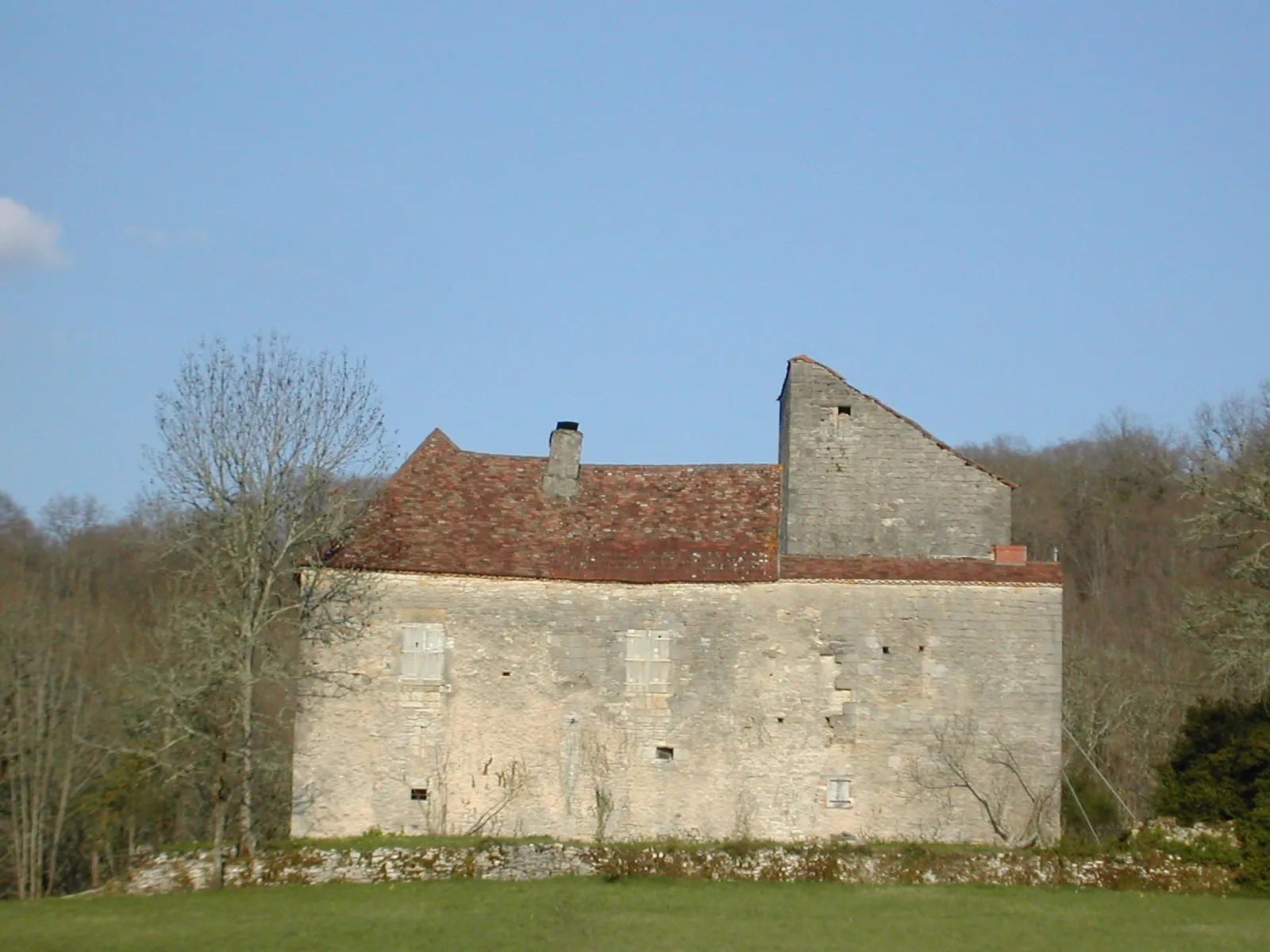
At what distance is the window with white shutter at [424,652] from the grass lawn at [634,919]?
368cm

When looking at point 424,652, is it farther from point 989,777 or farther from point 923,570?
point 989,777

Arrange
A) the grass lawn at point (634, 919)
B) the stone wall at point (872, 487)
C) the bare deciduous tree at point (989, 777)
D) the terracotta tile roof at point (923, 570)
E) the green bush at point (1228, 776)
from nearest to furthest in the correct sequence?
the grass lawn at point (634, 919) → the green bush at point (1228, 776) → the bare deciduous tree at point (989, 777) → the terracotta tile roof at point (923, 570) → the stone wall at point (872, 487)

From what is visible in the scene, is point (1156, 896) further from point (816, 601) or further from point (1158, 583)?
point (1158, 583)

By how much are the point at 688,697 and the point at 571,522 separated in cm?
379

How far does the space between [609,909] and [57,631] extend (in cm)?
1453

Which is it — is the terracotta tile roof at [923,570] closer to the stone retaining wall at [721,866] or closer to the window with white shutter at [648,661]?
the window with white shutter at [648,661]

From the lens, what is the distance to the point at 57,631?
88.9 ft

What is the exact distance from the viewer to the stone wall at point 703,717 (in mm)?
21844

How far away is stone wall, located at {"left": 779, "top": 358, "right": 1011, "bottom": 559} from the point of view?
78.7 ft

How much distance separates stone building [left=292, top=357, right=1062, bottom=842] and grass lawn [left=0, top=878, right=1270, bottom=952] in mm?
2165

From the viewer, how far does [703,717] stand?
72.8 ft

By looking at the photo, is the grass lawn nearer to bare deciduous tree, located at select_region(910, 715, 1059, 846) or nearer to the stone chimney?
bare deciduous tree, located at select_region(910, 715, 1059, 846)

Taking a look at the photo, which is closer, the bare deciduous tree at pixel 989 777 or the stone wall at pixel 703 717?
the bare deciduous tree at pixel 989 777

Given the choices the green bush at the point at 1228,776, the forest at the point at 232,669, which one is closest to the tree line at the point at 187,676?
the forest at the point at 232,669
